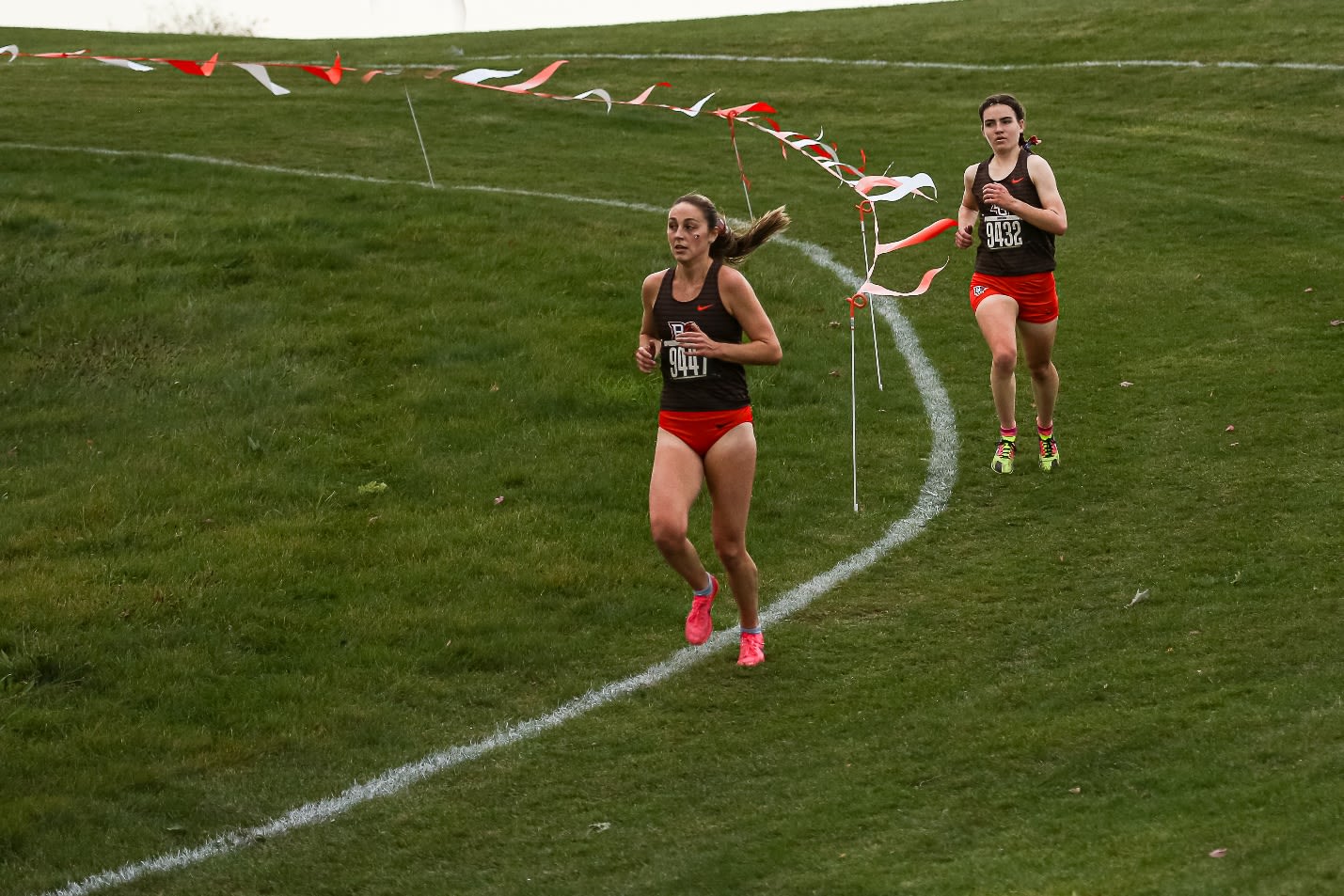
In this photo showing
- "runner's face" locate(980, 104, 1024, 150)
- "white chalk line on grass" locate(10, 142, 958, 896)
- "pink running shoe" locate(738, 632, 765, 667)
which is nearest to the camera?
"white chalk line on grass" locate(10, 142, 958, 896)

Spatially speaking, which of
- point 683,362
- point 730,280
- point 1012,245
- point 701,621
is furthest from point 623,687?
point 1012,245

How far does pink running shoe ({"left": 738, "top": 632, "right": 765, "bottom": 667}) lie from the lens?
27.3ft

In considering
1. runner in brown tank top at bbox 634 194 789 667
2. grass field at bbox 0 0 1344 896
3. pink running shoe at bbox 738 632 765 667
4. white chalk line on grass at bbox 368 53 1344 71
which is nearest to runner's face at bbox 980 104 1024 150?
grass field at bbox 0 0 1344 896

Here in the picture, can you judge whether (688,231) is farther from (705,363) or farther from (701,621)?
(701,621)

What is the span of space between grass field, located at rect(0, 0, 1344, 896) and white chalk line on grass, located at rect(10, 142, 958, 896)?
0.04m

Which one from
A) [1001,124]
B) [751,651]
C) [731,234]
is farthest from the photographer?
[1001,124]

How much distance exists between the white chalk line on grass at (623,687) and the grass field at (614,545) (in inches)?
1.4

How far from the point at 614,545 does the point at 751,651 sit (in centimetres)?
213

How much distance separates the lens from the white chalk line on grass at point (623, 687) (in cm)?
663

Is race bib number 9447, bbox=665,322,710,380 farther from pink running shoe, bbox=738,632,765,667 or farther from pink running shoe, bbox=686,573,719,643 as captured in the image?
pink running shoe, bbox=738,632,765,667

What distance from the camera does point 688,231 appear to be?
788 centimetres

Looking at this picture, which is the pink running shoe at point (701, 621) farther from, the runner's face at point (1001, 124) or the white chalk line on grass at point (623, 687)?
the runner's face at point (1001, 124)

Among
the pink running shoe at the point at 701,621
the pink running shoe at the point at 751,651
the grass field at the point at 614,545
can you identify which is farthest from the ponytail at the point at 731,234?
the grass field at the point at 614,545

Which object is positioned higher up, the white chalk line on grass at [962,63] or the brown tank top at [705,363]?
the white chalk line on grass at [962,63]
